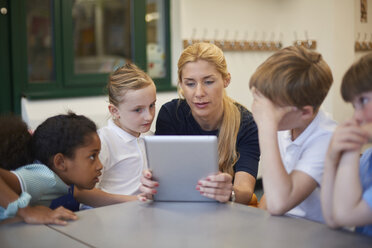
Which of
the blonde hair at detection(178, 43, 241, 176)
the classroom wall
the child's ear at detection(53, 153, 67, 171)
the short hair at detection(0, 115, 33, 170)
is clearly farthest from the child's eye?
the classroom wall

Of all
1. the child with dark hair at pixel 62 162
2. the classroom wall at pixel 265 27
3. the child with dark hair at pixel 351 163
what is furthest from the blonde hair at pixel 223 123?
the classroom wall at pixel 265 27

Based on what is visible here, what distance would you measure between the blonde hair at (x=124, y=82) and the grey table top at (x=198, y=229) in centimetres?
70

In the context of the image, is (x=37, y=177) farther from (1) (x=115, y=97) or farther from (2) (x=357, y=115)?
(2) (x=357, y=115)

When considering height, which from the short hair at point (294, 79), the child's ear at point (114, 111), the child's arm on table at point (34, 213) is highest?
the short hair at point (294, 79)

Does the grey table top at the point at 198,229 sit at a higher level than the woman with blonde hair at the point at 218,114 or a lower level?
lower

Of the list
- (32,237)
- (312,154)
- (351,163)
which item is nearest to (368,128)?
(351,163)

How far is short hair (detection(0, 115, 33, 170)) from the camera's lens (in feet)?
5.25

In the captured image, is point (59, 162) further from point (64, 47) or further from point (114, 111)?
point (64, 47)

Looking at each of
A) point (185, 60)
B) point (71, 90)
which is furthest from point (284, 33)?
point (185, 60)

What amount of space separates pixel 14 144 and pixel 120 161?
0.47 metres

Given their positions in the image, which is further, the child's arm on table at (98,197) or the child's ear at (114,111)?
the child's ear at (114,111)

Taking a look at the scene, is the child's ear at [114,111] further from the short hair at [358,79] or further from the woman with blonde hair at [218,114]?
the short hair at [358,79]

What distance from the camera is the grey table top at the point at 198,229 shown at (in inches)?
43.9

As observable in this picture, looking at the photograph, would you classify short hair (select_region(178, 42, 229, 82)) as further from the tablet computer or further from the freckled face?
the tablet computer
